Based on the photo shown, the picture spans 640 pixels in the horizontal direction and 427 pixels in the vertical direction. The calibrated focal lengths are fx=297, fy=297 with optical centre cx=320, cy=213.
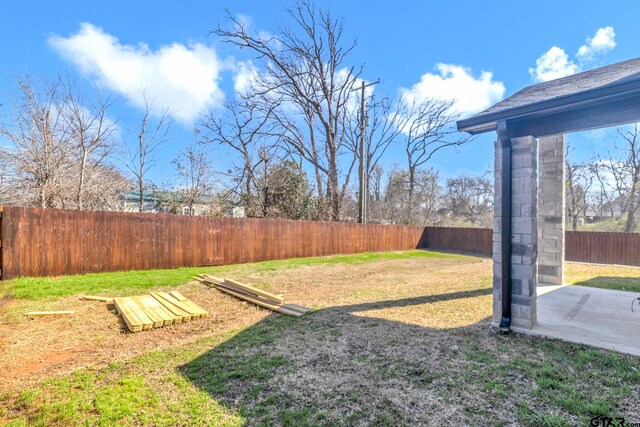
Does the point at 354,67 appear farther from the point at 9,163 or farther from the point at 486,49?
the point at 9,163

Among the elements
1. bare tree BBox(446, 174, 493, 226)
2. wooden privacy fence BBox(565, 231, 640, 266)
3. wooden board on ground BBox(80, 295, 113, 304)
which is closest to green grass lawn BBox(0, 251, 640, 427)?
wooden board on ground BBox(80, 295, 113, 304)

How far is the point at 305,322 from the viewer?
4.15 m

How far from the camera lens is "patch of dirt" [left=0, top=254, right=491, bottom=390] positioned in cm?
298

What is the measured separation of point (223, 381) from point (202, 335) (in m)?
1.32

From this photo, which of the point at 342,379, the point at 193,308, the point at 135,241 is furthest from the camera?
the point at 135,241

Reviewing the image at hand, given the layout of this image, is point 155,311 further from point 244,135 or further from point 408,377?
point 244,135

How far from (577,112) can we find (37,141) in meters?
12.5

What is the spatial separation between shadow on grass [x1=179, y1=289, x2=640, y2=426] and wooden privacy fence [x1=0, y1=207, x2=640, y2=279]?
5.46m

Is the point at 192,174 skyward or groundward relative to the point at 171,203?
skyward

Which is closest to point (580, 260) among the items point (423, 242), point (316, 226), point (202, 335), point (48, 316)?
point (423, 242)

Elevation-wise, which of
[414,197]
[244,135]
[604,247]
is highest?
[244,135]

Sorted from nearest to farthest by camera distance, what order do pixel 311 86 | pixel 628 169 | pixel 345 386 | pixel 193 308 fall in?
pixel 345 386, pixel 193 308, pixel 628 169, pixel 311 86

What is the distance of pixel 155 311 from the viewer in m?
4.30

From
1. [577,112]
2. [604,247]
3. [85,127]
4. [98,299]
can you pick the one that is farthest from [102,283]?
[604,247]
